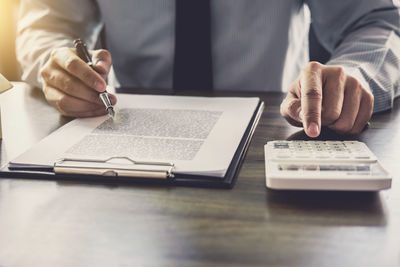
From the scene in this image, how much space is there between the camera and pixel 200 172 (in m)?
0.50

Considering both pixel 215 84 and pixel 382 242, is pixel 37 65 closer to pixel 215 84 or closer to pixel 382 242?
pixel 215 84

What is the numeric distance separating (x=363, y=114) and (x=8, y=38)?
1.86 metres

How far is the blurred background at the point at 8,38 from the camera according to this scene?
2012mm

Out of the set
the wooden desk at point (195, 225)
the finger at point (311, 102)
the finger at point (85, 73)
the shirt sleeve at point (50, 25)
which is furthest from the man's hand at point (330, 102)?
the shirt sleeve at point (50, 25)

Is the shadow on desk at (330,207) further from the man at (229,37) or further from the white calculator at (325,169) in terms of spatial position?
the man at (229,37)

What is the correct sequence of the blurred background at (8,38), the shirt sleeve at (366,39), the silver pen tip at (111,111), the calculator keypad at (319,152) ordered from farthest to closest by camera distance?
the blurred background at (8,38) < the shirt sleeve at (366,39) < the silver pen tip at (111,111) < the calculator keypad at (319,152)

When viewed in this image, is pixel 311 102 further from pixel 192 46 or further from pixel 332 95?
pixel 192 46

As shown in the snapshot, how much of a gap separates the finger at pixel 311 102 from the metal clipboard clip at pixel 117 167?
20 cm

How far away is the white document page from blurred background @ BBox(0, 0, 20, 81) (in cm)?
148

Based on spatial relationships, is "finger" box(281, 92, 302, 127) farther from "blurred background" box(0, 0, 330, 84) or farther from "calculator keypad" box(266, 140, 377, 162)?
"blurred background" box(0, 0, 330, 84)

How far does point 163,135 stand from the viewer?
62 centimetres

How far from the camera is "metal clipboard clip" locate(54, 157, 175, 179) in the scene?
50cm

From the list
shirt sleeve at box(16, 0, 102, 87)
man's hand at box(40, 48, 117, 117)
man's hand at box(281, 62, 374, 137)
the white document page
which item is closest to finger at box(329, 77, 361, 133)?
man's hand at box(281, 62, 374, 137)

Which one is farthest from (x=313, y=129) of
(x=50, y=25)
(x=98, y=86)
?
(x=50, y=25)
